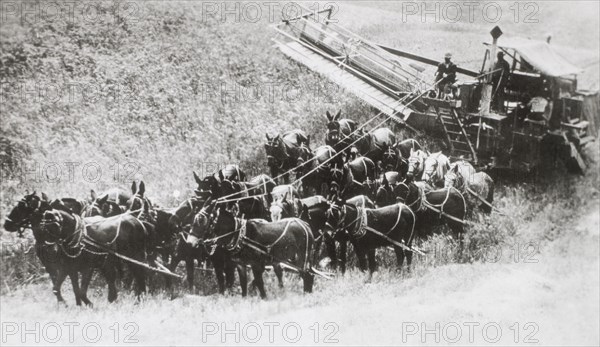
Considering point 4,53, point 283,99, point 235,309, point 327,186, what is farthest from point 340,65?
point 235,309

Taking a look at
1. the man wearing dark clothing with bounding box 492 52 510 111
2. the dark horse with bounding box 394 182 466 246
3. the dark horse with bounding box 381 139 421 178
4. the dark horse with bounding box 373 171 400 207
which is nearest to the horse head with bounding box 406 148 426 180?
the dark horse with bounding box 381 139 421 178

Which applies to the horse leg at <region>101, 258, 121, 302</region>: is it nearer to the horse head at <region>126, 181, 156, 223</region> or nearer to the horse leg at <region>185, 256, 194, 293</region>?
the horse head at <region>126, 181, 156, 223</region>

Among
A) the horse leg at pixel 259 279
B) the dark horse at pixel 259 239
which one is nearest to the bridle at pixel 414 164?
the dark horse at pixel 259 239

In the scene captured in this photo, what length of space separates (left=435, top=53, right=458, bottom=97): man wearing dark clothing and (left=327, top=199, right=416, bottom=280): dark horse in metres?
5.26

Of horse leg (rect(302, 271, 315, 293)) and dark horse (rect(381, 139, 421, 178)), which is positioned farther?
dark horse (rect(381, 139, 421, 178))

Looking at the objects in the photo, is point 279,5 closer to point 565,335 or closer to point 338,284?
point 338,284

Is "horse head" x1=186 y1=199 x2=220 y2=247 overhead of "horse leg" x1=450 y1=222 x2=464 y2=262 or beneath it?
overhead

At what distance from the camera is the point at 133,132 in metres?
13.6

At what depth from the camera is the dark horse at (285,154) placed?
12.2 m

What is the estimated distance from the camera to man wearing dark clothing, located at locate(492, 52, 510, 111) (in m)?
12.5

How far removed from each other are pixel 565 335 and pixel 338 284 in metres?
3.53

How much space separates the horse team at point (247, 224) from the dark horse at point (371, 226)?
2cm

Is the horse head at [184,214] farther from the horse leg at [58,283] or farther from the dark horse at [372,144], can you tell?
the dark horse at [372,144]

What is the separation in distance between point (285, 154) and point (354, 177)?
154cm
